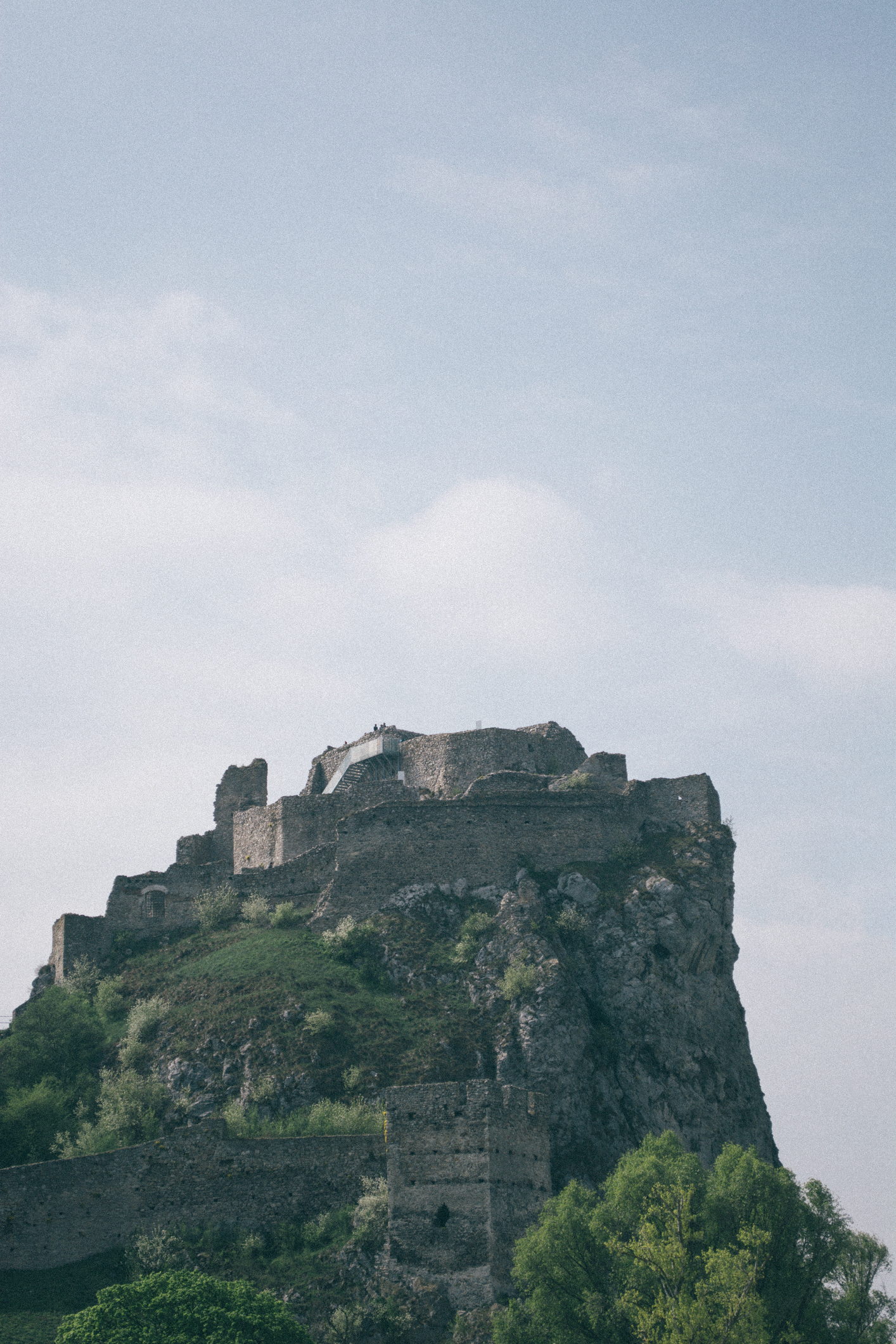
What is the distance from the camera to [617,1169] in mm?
57688

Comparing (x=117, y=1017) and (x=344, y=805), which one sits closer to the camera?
(x=117, y=1017)

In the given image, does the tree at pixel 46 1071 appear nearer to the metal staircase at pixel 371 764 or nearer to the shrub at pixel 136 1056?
the shrub at pixel 136 1056

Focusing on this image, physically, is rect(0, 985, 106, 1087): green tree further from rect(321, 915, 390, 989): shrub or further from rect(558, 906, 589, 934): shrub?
rect(558, 906, 589, 934): shrub

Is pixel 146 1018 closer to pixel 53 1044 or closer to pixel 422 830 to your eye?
pixel 53 1044

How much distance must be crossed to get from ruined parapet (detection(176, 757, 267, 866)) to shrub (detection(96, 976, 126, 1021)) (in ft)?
42.1

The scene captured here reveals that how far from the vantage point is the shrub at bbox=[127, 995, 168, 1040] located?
71.9 metres

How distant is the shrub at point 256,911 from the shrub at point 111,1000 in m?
6.73

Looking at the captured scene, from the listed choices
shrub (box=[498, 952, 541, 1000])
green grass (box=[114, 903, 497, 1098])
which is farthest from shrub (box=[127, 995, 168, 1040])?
shrub (box=[498, 952, 541, 1000])

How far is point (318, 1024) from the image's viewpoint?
68938mm

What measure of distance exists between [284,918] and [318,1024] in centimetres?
1124

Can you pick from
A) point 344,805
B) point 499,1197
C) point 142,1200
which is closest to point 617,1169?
point 499,1197

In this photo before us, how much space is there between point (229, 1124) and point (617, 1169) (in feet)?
50.6

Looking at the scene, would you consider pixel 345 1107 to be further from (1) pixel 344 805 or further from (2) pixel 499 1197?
(1) pixel 344 805

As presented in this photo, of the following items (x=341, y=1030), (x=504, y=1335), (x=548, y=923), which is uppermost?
(x=548, y=923)
